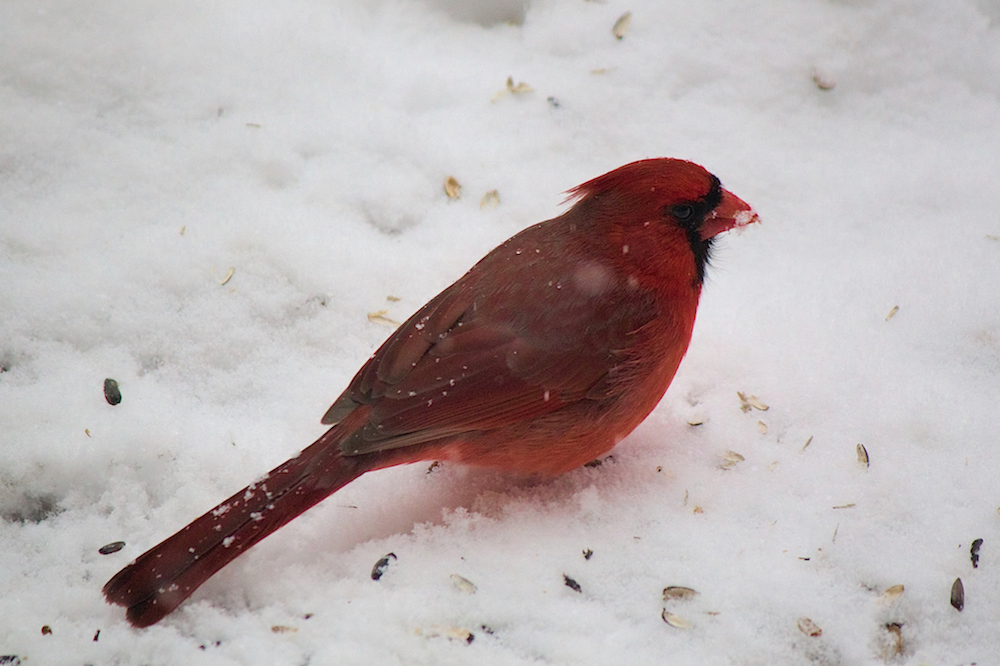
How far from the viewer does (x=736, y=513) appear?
2285 millimetres

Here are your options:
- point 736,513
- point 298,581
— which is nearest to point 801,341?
point 736,513

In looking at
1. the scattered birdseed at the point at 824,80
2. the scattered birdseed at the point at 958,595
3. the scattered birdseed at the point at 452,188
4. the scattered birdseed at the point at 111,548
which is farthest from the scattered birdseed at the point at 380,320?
the scattered birdseed at the point at 824,80

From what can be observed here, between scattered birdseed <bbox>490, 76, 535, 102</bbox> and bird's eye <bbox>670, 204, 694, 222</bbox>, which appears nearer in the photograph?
bird's eye <bbox>670, 204, 694, 222</bbox>

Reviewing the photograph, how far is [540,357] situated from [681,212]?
568mm

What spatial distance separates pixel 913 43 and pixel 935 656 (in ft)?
8.53

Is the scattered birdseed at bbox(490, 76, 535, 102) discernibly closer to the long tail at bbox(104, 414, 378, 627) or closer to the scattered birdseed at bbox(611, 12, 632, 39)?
the scattered birdseed at bbox(611, 12, 632, 39)

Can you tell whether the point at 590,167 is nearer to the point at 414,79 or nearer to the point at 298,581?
the point at 414,79

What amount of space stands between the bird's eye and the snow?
0.62m

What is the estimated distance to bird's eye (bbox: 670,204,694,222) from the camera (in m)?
2.34

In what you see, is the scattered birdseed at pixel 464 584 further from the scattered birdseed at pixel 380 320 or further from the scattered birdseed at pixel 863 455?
the scattered birdseed at pixel 863 455

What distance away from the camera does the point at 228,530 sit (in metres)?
2.03

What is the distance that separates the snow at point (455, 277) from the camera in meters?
2.03

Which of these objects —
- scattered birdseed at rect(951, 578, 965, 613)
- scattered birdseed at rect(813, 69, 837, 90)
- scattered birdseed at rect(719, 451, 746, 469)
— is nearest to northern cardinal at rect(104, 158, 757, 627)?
scattered birdseed at rect(719, 451, 746, 469)

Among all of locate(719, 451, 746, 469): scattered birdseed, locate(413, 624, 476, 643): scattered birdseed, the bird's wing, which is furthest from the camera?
locate(719, 451, 746, 469): scattered birdseed
